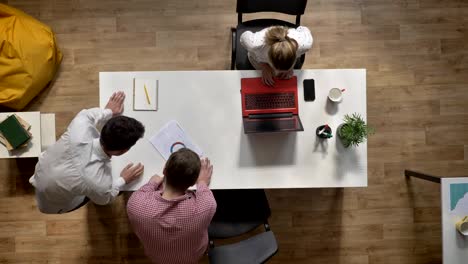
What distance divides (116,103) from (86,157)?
0.39 metres

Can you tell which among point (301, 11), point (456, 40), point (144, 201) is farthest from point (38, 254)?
point (456, 40)

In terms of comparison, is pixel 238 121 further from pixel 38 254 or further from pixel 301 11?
pixel 38 254

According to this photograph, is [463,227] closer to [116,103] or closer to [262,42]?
[262,42]

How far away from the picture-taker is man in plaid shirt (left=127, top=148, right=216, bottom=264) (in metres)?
1.77

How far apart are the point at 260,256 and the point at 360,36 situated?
189 cm

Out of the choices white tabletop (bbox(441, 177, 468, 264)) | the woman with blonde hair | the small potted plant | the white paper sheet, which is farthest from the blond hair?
white tabletop (bbox(441, 177, 468, 264))

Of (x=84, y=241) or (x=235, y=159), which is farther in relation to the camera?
(x=84, y=241)

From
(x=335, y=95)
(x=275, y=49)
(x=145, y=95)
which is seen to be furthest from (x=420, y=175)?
(x=145, y=95)

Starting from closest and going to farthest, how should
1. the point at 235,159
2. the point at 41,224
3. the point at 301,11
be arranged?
the point at 235,159
the point at 301,11
the point at 41,224

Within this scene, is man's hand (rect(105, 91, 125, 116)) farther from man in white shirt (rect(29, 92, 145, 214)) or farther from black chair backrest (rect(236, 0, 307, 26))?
black chair backrest (rect(236, 0, 307, 26))

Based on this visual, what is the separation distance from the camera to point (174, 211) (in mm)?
1786

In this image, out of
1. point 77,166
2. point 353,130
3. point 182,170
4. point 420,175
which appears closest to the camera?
point 182,170

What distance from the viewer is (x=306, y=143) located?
7.18 feet

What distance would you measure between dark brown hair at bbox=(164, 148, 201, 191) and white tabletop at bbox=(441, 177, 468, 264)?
1559 millimetres
